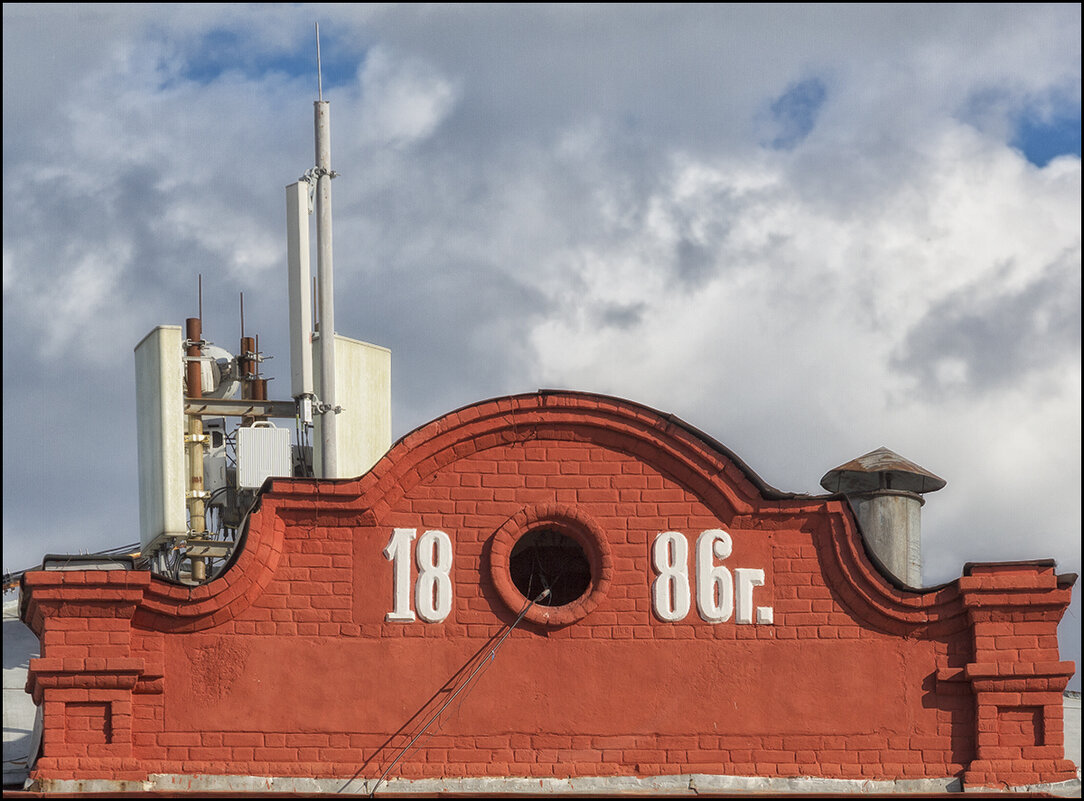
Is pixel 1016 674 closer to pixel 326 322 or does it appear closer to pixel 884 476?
pixel 884 476

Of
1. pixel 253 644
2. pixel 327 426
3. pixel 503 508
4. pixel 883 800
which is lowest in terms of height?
pixel 883 800

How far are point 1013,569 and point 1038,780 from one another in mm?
2200

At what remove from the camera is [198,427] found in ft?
82.3

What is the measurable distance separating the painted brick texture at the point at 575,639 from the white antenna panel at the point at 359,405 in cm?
364

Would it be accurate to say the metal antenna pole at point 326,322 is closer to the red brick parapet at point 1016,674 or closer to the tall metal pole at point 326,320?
the tall metal pole at point 326,320

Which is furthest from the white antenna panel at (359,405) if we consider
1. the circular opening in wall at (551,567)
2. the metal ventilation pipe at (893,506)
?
the metal ventilation pipe at (893,506)

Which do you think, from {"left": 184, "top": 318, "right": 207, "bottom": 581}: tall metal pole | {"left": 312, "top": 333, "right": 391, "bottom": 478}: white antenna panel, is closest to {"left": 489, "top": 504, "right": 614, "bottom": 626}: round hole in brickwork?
{"left": 312, "top": 333, "right": 391, "bottom": 478}: white antenna panel

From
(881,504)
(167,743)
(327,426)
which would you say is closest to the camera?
(167,743)

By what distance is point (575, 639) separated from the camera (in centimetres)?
2069

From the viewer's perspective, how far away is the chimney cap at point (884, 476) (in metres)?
22.4

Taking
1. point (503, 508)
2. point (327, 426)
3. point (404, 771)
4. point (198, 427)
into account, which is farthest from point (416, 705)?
point (198, 427)

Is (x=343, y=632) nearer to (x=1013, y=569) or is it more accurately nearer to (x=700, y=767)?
(x=700, y=767)

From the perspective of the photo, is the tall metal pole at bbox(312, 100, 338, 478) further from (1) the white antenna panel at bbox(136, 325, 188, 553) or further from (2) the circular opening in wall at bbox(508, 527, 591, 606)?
(2) the circular opening in wall at bbox(508, 527, 591, 606)

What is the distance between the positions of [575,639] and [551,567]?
1.58m
